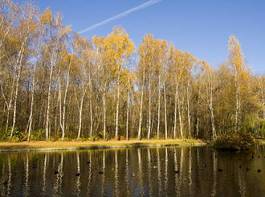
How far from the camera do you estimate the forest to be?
48.7 m

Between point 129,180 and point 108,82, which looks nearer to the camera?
point 129,180

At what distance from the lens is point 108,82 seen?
62.4 meters

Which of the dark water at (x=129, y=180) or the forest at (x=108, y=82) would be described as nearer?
the dark water at (x=129, y=180)

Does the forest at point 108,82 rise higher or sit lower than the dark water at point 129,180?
higher

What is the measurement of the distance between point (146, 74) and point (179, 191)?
49197mm

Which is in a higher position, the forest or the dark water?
the forest

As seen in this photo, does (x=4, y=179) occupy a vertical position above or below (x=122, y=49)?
below

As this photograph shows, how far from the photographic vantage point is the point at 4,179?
60.4 feet

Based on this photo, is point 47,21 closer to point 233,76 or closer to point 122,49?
point 122,49

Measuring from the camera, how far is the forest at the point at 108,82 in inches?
1916

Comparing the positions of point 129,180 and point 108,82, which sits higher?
point 108,82

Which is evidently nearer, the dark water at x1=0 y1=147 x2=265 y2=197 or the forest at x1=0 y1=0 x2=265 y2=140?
the dark water at x1=0 y1=147 x2=265 y2=197

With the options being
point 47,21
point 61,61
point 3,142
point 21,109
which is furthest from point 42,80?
point 3,142

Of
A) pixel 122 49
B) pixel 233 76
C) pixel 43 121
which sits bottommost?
pixel 43 121
